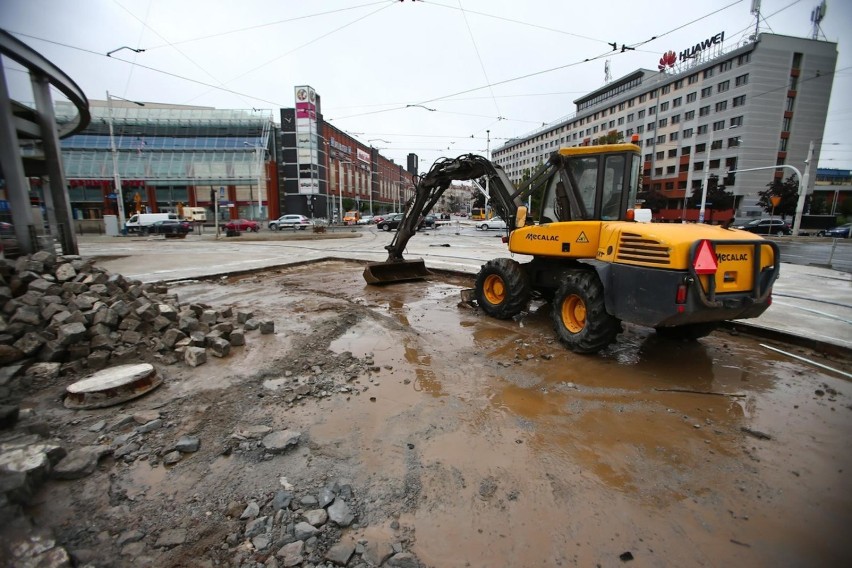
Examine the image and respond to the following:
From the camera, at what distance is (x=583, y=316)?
5863 millimetres

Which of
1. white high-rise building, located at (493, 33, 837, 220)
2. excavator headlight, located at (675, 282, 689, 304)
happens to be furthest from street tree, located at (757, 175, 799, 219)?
excavator headlight, located at (675, 282, 689, 304)

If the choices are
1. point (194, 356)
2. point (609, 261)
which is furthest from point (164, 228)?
point (609, 261)

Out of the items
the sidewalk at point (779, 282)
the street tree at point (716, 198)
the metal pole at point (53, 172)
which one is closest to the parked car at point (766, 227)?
the street tree at point (716, 198)

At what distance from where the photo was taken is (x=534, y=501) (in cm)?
285

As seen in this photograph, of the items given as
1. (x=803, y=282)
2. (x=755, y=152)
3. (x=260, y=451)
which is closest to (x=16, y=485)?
(x=260, y=451)

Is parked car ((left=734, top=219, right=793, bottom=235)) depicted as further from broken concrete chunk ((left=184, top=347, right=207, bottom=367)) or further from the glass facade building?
the glass facade building

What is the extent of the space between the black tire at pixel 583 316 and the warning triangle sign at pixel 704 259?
4.02 feet

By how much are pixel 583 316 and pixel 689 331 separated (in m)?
1.76

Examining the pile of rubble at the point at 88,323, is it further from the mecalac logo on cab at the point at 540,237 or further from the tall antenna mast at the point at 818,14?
the tall antenna mast at the point at 818,14

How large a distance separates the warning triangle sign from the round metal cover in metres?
6.11

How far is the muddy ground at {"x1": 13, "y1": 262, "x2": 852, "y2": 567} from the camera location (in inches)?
98.7

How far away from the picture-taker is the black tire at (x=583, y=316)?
5.36m

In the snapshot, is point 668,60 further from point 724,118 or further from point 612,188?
point 612,188

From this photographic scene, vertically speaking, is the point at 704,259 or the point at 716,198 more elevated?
the point at 716,198
